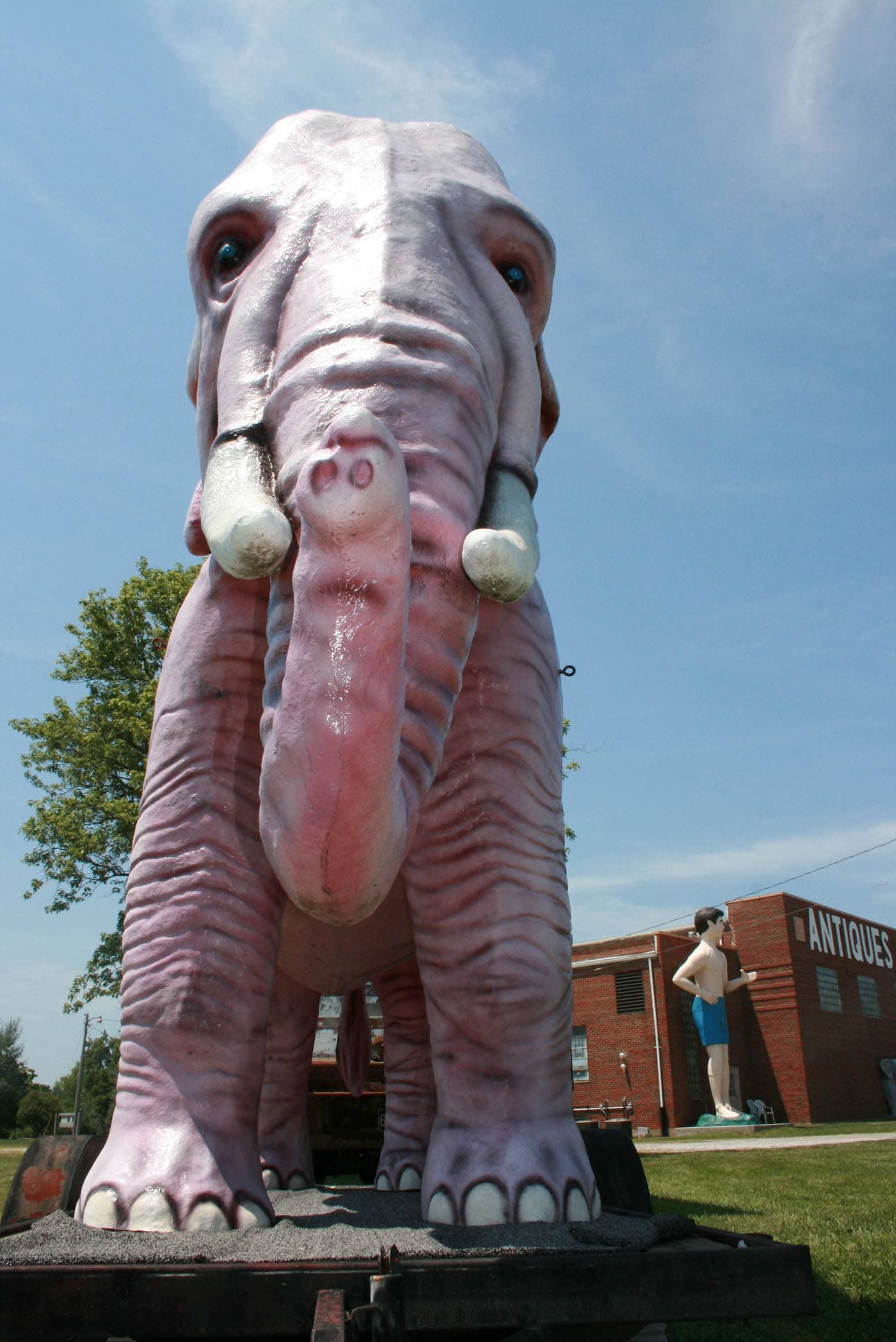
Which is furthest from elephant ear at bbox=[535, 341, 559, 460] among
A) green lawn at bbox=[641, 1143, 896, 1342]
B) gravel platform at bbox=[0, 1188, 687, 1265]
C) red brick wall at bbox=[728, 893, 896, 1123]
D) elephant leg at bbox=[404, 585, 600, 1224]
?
red brick wall at bbox=[728, 893, 896, 1123]

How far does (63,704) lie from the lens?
562 inches

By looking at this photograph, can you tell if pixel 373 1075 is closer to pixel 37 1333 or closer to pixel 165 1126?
pixel 165 1126

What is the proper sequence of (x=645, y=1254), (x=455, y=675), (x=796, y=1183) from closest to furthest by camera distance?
1. (x=645, y=1254)
2. (x=455, y=675)
3. (x=796, y=1183)

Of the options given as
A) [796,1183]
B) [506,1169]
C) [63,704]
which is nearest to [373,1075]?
[796,1183]

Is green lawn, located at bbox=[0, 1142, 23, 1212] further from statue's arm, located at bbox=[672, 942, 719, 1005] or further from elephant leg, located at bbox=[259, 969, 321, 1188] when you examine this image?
statue's arm, located at bbox=[672, 942, 719, 1005]

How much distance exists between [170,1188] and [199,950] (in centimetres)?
37

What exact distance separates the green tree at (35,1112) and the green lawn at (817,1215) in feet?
114

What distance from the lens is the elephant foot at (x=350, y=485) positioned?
124 centimetres

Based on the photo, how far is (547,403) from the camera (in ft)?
8.03

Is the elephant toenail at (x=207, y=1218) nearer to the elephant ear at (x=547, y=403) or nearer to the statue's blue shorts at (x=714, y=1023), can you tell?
the elephant ear at (x=547, y=403)

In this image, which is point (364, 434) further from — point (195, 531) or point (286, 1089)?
point (286, 1089)

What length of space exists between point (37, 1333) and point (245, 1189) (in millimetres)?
560

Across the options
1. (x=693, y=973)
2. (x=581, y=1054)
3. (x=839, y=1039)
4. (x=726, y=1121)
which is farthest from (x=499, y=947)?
(x=839, y=1039)

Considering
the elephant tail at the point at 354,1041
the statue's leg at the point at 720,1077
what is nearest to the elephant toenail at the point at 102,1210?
the elephant tail at the point at 354,1041
